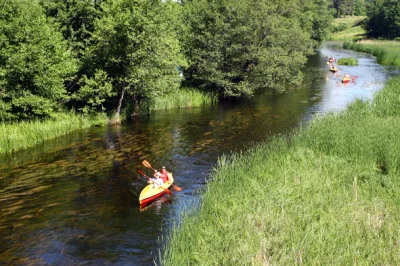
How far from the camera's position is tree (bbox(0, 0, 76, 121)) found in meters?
23.5

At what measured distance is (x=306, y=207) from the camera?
1112cm

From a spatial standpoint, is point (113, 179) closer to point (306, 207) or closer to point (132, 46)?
point (306, 207)

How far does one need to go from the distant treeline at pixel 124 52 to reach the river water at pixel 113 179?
2.93m

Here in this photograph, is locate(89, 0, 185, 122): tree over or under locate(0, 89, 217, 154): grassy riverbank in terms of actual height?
over

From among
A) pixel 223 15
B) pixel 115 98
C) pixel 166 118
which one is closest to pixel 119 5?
pixel 115 98

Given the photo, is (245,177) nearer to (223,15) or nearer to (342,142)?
(342,142)

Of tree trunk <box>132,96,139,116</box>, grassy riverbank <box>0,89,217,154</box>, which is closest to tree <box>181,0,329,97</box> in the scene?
grassy riverbank <box>0,89,217,154</box>

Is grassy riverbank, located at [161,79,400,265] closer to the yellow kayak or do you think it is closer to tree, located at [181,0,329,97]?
the yellow kayak

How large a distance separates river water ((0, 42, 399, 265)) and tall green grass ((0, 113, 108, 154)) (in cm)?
75

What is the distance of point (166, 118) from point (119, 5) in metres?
9.60

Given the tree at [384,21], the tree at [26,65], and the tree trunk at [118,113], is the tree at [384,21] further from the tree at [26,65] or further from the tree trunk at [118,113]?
the tree at [26,65]

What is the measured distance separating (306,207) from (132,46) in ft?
70.0

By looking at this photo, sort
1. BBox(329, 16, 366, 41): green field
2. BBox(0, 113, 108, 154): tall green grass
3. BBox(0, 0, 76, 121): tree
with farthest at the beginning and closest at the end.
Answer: BBox(329, 16, 366, 41): green field → BBox(0, 0, 76, 121): tree → BBox(0, 113, 108, 154): tall green grass

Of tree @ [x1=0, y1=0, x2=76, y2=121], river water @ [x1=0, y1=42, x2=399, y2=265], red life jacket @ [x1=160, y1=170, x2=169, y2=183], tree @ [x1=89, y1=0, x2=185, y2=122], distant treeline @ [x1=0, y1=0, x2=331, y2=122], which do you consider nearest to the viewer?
river water @ [x1=0, y1=42, x2=399, y2=265]
